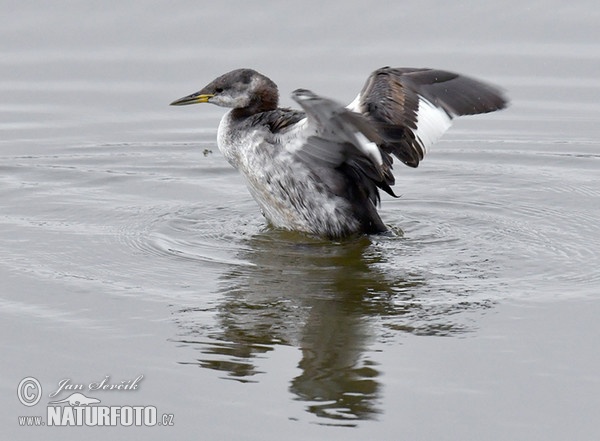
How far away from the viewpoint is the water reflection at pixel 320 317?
5.94 m

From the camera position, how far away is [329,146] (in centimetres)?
827

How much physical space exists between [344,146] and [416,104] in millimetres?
944

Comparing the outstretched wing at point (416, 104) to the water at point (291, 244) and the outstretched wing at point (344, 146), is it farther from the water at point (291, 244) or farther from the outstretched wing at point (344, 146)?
the water at point (291, 244)

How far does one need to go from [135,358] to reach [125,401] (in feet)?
1.69

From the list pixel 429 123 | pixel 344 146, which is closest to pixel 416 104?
pixel 429 123

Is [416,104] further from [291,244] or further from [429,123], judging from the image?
[291,244]

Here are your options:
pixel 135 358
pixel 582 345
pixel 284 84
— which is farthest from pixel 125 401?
pixel 284 84

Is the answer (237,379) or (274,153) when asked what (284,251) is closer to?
(274,153)

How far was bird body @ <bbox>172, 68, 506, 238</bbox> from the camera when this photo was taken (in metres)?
8.48

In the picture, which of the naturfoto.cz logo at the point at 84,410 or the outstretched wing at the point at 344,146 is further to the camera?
the outstretched wing at the point at 344,146

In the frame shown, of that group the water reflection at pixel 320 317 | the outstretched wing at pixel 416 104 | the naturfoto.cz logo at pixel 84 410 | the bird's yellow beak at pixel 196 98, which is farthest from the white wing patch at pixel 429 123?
the naturfoto.cz logo at pixel 84 410

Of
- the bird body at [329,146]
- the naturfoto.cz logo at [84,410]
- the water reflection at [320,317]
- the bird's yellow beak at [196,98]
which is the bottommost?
the naturfoto.cz logo at [84,410]

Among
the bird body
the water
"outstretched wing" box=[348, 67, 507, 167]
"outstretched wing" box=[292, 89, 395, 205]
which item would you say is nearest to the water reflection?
the water

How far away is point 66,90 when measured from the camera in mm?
12141
